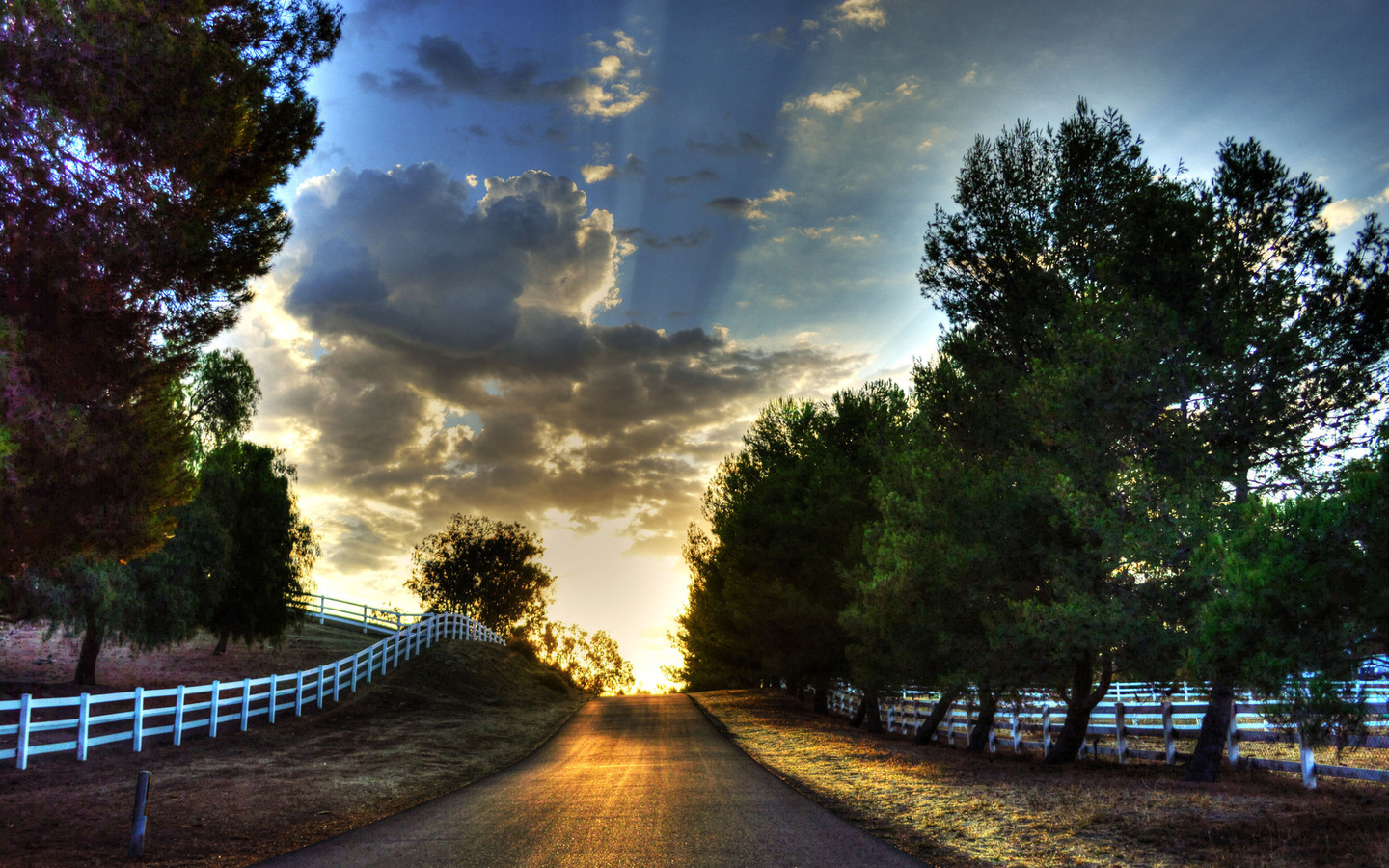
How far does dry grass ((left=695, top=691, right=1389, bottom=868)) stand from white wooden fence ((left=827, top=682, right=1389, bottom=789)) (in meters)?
0.29

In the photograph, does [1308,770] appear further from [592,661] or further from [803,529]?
[592,661]

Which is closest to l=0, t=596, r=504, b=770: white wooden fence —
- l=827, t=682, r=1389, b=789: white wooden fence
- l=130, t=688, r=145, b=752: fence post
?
l=130, t=688, r=145, b=752: fence post

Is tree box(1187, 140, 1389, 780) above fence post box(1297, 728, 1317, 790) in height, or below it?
above

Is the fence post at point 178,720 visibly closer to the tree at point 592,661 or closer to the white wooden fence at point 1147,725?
the white wooden fence at point 1147,725

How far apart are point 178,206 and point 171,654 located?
77.7 ft

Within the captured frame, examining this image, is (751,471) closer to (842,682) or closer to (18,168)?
(842,682)

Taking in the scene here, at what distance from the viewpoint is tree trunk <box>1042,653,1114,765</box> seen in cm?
1477

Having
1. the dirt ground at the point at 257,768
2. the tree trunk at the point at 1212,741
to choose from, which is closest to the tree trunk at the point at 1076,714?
the tree trunk at the point at 1212,741

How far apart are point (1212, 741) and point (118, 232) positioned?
54.2 feet

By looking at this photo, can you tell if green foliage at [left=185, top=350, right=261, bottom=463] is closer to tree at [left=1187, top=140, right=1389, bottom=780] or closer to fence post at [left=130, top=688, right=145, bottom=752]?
fence post at [left=130, top=688, right=145, bottom=752]

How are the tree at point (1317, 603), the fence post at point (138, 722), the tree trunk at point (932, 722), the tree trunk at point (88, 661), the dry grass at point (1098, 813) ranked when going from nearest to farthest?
the tree at point (1317, 603)
the dry grass at point (1098, 813)
the fence post at point (138, 722)
the tree trunk at point (88, 661)
the tree trunk at point (932, 722)

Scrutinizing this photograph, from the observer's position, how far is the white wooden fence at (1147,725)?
9820 millimetres

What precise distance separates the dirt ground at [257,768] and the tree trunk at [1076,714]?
11.0 m

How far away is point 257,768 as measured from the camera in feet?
46.7
